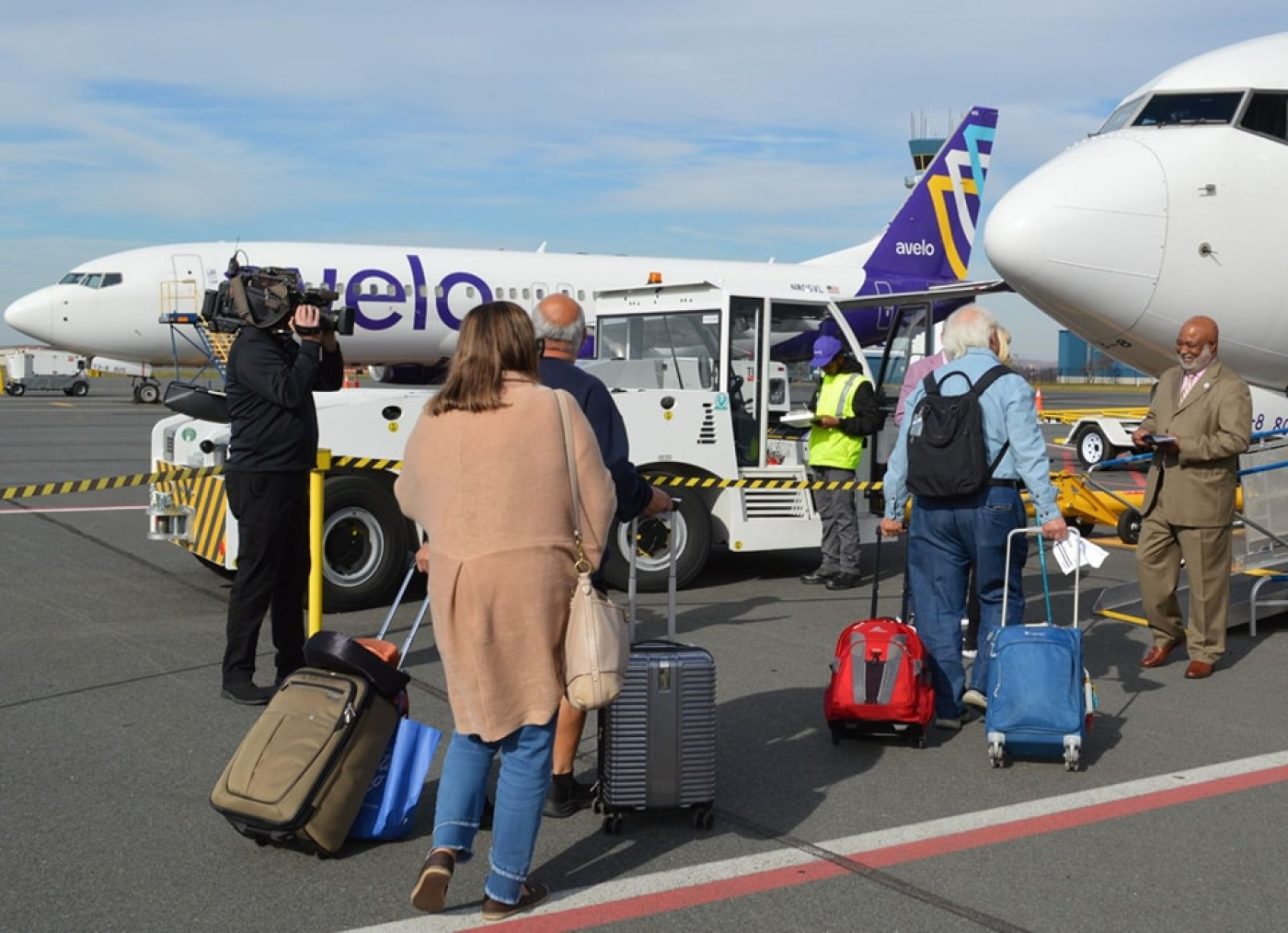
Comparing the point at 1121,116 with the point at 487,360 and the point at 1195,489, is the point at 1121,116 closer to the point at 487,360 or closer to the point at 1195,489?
the point at 1195,489

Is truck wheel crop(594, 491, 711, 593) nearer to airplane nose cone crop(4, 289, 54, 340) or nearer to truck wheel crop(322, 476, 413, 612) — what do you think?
truck wheel crop(322, 476, 413, 612)

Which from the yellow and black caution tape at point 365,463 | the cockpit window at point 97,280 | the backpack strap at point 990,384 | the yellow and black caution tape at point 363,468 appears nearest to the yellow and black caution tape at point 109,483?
the yellow and black caution tape at point 363,468

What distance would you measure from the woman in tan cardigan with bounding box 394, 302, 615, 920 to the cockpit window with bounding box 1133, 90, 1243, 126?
618 centimetres

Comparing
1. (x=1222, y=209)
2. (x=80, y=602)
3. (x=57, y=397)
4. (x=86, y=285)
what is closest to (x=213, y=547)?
(x=80, y=602)

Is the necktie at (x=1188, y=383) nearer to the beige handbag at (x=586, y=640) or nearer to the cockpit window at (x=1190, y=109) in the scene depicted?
the cockpit window at (x=1190, y=109)

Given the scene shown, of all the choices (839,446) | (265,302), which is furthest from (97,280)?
(265,302)

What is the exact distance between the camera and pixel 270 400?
625cm

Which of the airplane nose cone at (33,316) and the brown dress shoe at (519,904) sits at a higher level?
the airplane nose cone at (33,316)

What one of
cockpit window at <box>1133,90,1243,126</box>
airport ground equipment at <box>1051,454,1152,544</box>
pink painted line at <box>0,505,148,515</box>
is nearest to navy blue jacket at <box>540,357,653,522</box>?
cockpit window at <box>1133,90,1243,126</box>

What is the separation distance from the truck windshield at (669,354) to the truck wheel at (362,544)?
1.91m

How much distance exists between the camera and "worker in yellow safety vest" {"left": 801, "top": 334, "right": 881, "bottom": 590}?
960 cm

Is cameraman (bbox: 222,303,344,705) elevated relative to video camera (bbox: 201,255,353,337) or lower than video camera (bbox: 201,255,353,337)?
lower

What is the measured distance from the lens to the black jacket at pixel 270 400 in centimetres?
621

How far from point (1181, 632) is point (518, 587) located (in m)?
4.95
